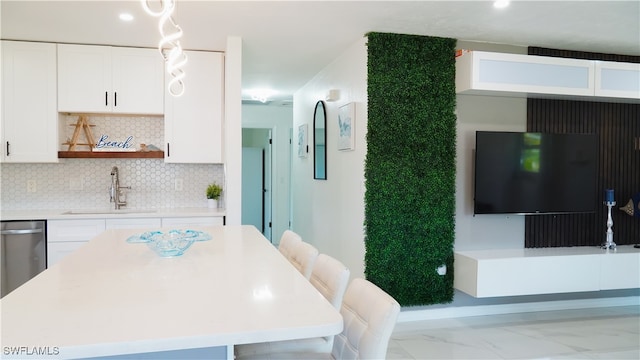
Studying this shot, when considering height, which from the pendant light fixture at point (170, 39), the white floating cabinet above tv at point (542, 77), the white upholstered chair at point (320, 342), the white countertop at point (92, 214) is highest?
the white floating cabinet above tv at point (542, 77)

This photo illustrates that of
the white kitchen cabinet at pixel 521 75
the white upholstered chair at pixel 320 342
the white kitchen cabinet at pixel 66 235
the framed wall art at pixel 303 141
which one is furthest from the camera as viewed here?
the framed wall art at pixel 303 141

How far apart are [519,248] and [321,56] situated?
8.84 ft

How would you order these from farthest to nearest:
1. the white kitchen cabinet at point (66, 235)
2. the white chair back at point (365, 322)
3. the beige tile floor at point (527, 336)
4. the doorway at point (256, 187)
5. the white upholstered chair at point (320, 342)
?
the doorway at point (256, 187)
the white kitchen cabinet at point (66, 235)
the beige tile floor at point (527, 336)
the white upholstered chair at point (320, 342)
the white chair back at point (365, 322)

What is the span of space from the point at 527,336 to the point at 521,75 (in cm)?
216

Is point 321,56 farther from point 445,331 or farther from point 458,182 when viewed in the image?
point 445,331

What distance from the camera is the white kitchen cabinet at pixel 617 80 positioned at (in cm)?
400

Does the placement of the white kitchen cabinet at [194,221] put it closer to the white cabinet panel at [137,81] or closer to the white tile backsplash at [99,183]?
the white tile backsplash at [99,183]

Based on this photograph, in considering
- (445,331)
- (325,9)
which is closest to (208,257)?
(325,9)

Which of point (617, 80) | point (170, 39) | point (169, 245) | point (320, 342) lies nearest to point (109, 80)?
point (170, 39)

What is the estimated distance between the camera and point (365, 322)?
1449 mm

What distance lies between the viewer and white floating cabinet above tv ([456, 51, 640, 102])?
374 centimetres

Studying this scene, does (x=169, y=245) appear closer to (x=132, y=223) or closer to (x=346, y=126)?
(x=132, y=223)

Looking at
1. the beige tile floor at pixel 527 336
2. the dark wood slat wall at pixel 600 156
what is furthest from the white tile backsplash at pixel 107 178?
the dark wood slat wall at pixel 600 156

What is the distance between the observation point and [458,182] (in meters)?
4.09
